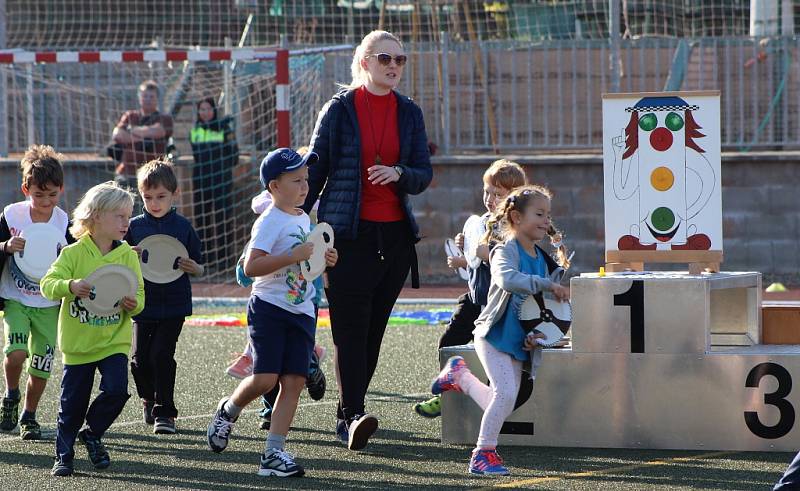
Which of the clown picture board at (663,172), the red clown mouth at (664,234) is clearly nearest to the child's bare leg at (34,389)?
the clown picture board at (663,172)

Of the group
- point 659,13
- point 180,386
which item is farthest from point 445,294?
point 180,386

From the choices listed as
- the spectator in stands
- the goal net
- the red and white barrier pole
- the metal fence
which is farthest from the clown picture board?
the spectator in stands

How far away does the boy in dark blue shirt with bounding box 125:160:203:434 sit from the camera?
7.35 metres

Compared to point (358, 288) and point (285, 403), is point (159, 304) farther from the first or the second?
point (285, 403)

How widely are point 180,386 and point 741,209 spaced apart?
26.5 ft

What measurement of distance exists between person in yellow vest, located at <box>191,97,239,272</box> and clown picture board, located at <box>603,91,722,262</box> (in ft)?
28.2

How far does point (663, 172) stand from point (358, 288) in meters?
1.66

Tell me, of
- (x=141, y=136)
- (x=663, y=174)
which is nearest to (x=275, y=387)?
(x=663, y=174)

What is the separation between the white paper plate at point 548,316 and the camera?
6027 millimetres

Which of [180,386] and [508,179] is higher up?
[508,179]

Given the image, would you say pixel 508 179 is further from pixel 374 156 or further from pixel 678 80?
pixel 678 80

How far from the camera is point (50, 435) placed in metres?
7.10

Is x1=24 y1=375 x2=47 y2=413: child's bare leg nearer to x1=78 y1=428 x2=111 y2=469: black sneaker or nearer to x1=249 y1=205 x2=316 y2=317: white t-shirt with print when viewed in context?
x1=78 y1=428 x2=111 y2=469: black sneaker

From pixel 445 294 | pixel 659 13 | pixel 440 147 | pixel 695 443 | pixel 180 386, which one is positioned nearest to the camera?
pixel 695 443
